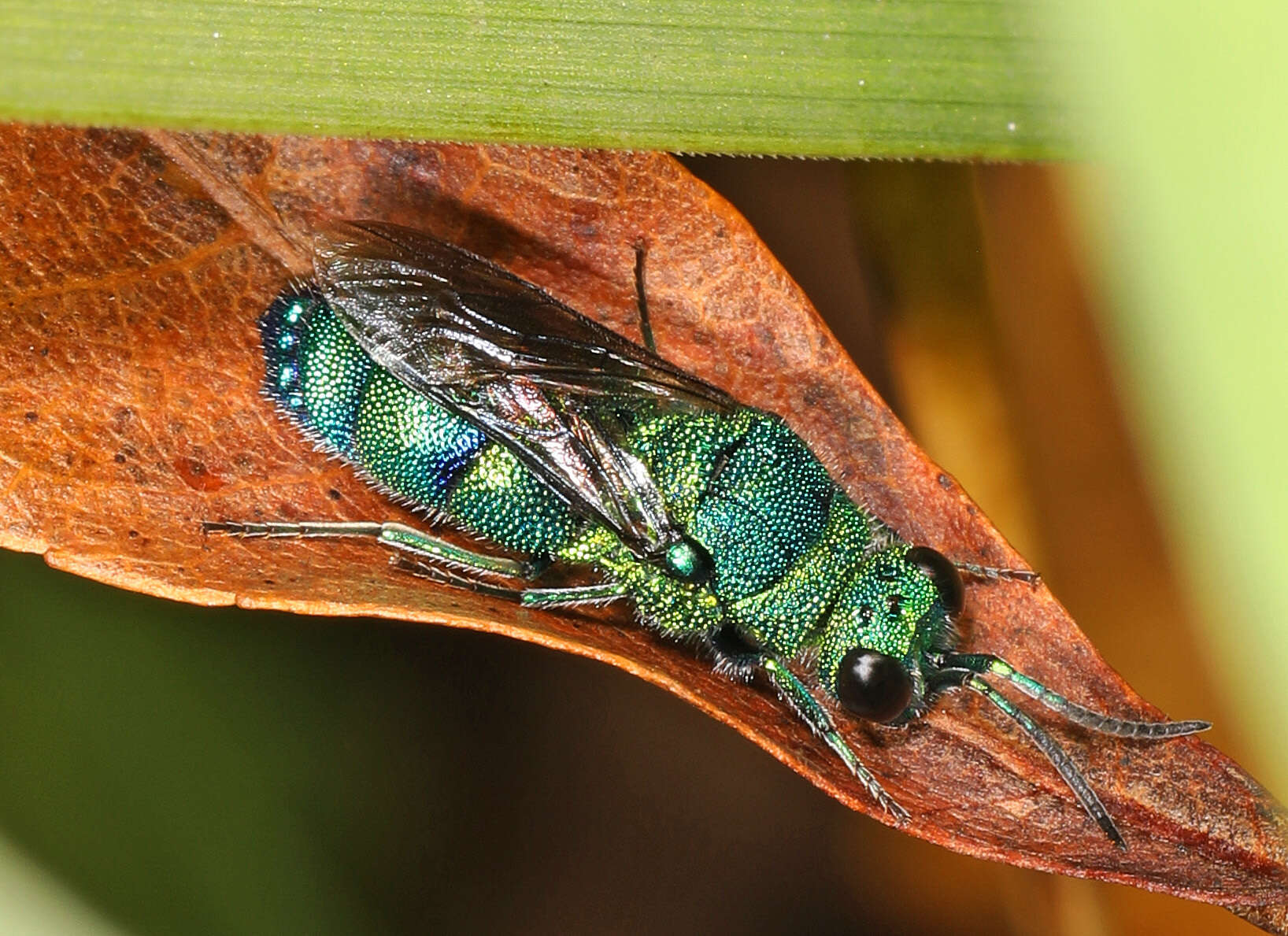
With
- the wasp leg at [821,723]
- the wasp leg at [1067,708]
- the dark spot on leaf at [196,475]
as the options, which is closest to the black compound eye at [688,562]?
the wasp leg at [821,723]

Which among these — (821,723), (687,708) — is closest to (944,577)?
(821,723)

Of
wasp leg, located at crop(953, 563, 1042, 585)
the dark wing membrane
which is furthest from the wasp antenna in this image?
the dark wing membrane

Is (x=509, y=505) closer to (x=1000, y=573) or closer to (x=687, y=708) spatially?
(x=687, y=708)

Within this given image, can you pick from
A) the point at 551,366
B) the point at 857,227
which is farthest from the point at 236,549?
the point at 857,227

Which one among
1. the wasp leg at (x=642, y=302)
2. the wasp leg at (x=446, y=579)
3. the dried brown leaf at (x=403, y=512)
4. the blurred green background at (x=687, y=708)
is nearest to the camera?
the blurred green background at (x=687, y=708)

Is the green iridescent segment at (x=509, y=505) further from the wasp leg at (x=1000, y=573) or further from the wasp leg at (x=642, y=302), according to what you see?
the wasp leg at (x=1000, y=573)
